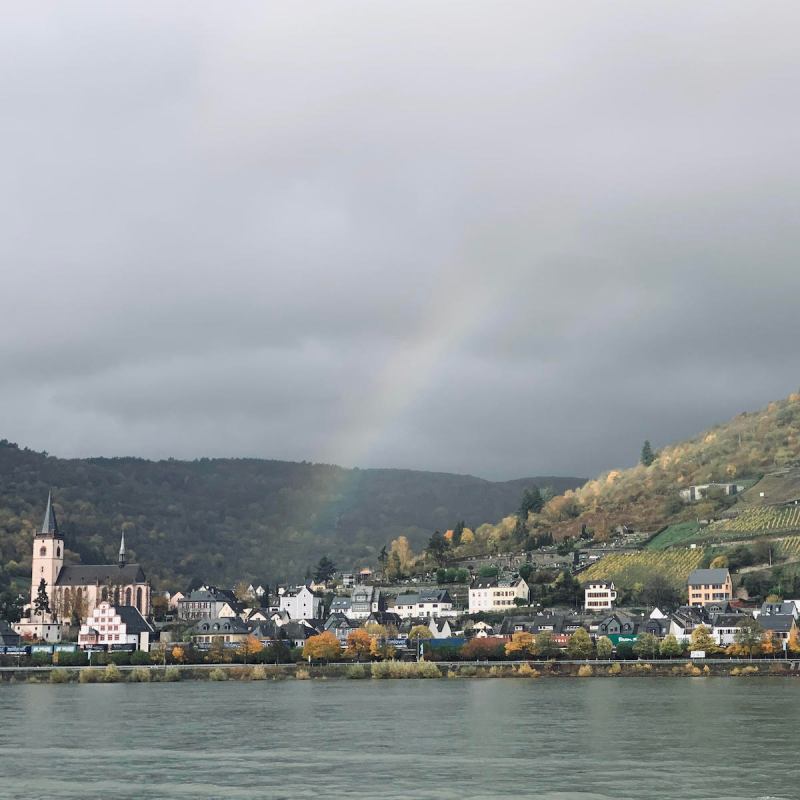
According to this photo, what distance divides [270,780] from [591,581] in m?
120

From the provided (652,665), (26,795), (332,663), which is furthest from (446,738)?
(332,663)

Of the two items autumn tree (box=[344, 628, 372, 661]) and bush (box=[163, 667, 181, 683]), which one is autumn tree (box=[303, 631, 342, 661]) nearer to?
autumn tree (box=[344, 628, 372, 661])

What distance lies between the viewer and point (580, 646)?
121625 mm

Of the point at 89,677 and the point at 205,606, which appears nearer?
the point at 89,677

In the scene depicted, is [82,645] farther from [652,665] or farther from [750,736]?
[750,736]

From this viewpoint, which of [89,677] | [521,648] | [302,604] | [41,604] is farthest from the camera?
[302,604]

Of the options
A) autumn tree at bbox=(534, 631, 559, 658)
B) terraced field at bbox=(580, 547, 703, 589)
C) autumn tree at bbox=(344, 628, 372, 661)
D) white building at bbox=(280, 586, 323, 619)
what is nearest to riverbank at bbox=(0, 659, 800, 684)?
autumn tree at bbox=(534, 631, 559, 658)

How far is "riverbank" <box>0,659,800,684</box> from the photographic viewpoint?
109 m

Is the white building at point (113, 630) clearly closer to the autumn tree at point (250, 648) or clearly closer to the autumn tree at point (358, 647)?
the autumn tree at point (250, 648)

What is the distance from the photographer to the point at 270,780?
46.1 m

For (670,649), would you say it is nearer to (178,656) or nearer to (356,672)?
(356,672)

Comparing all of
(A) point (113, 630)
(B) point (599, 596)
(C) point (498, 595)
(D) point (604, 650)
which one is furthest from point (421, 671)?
(A) point (113, 630)

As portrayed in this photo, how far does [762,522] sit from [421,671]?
83.9 meters

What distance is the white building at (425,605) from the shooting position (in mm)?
170625
